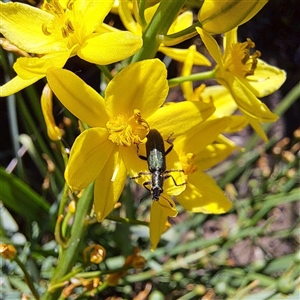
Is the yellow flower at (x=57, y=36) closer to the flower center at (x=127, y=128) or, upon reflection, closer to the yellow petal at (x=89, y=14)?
the yellow petal at (x=89, y=14)

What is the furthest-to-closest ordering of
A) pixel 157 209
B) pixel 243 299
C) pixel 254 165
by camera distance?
pixel 254 165 < pixel 243 299 < pixel 157 209

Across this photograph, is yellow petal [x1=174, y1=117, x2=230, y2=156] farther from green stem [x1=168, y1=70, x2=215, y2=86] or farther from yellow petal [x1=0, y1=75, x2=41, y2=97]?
yellow petal [x1=0, y1=75, x2=41, y2=97]

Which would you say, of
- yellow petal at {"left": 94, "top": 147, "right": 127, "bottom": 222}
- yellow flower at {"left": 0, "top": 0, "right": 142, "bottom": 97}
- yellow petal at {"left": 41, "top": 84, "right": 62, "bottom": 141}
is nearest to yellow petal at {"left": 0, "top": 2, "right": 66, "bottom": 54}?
yellow flower at {"left": 0, "top": 0, "right": 142, "bottom": 97}

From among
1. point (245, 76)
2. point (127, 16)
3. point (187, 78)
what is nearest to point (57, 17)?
point (127, 16)

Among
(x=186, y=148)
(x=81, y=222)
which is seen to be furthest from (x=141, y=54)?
(x=81, y=222)

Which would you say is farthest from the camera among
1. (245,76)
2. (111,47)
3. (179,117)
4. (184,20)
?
(184,20)

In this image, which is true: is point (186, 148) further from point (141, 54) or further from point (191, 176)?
point (141, 54)

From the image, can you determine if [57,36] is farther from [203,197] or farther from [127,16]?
[203,197]
